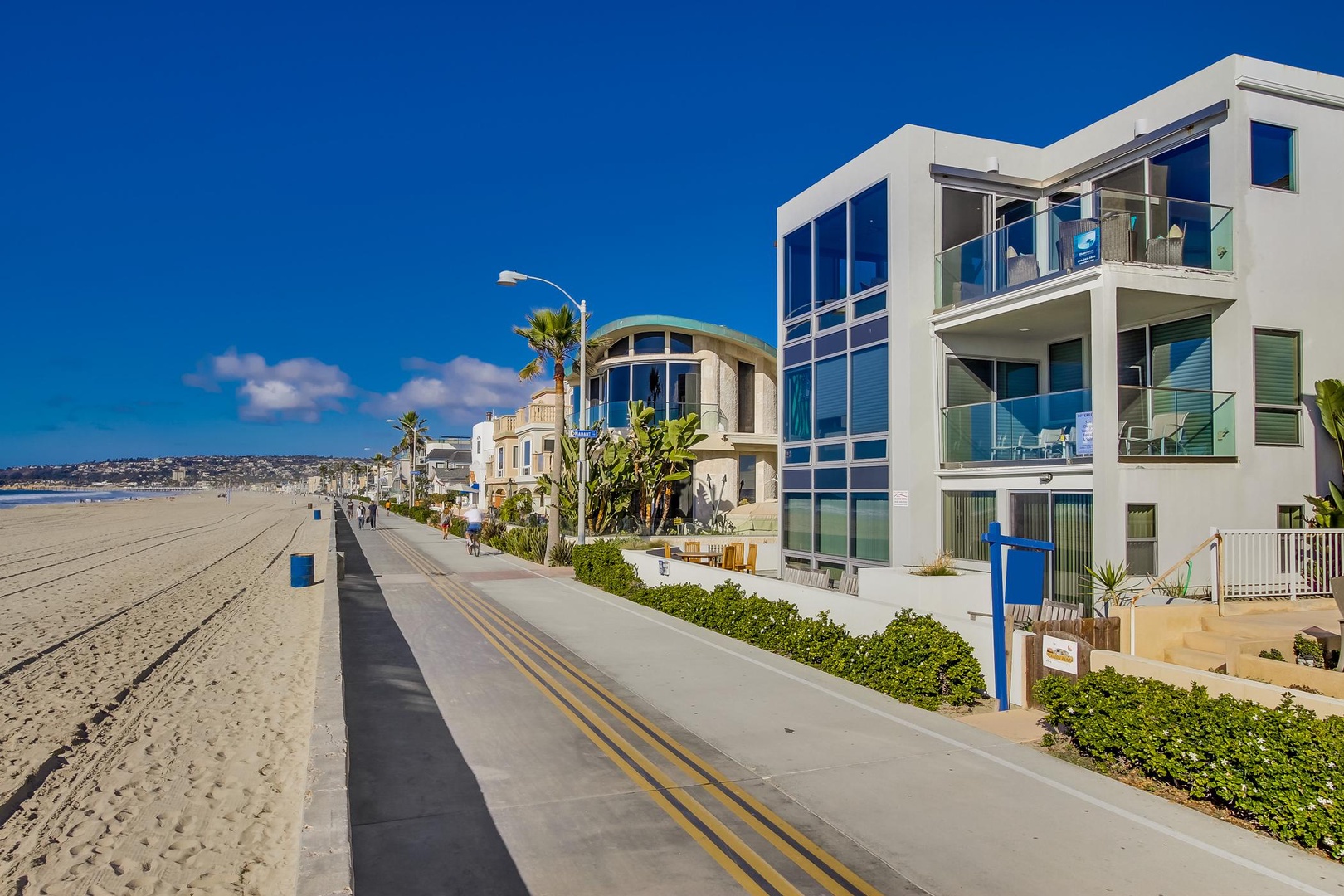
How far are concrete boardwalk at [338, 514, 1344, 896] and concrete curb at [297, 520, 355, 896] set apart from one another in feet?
1.05

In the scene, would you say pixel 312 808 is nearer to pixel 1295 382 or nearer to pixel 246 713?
pixel 246 713

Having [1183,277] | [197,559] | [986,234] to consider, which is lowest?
[197,559]

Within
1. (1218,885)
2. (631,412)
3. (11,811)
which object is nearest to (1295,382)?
(1218,885)

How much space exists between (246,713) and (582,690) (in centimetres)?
359

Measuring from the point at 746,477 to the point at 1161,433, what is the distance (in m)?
23.4

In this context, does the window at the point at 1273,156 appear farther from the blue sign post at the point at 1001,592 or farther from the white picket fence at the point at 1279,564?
the blue sign post at the point at 1001,592

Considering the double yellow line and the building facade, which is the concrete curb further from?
the building facade

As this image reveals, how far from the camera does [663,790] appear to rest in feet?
22.4

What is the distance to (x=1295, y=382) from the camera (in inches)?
542

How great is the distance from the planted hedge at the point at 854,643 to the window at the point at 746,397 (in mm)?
21192

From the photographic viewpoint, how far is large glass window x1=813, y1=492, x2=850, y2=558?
17641 mm

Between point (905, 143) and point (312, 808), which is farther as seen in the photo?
point (905, 143)

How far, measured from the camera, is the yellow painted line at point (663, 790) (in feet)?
17.4

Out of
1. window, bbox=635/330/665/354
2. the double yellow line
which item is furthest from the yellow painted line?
window, bbox=635/330/665/354
